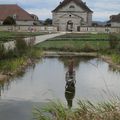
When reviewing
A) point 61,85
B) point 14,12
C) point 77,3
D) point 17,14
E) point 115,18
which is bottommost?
point 61,85

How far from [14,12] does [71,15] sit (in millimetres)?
13346

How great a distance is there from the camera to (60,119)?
7914mm

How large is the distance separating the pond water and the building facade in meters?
82.9

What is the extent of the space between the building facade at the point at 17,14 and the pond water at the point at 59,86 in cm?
8293

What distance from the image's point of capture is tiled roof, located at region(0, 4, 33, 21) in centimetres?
11100

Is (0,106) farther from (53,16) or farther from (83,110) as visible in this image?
(53,16)

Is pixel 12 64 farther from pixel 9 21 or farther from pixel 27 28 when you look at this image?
pixel 9 21

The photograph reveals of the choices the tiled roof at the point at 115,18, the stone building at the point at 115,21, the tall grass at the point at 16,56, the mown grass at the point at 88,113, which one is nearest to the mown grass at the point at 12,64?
the tall grass at the point at 16,56

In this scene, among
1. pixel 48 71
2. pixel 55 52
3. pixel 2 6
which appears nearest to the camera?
pixel 48 71

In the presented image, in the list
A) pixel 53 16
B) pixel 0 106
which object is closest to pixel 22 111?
pixel 0 106

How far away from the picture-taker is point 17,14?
4417 inches

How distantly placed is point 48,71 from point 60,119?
18.6 meters

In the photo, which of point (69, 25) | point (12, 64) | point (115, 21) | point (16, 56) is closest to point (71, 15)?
point (69, 25)

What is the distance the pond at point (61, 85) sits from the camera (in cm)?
1689
